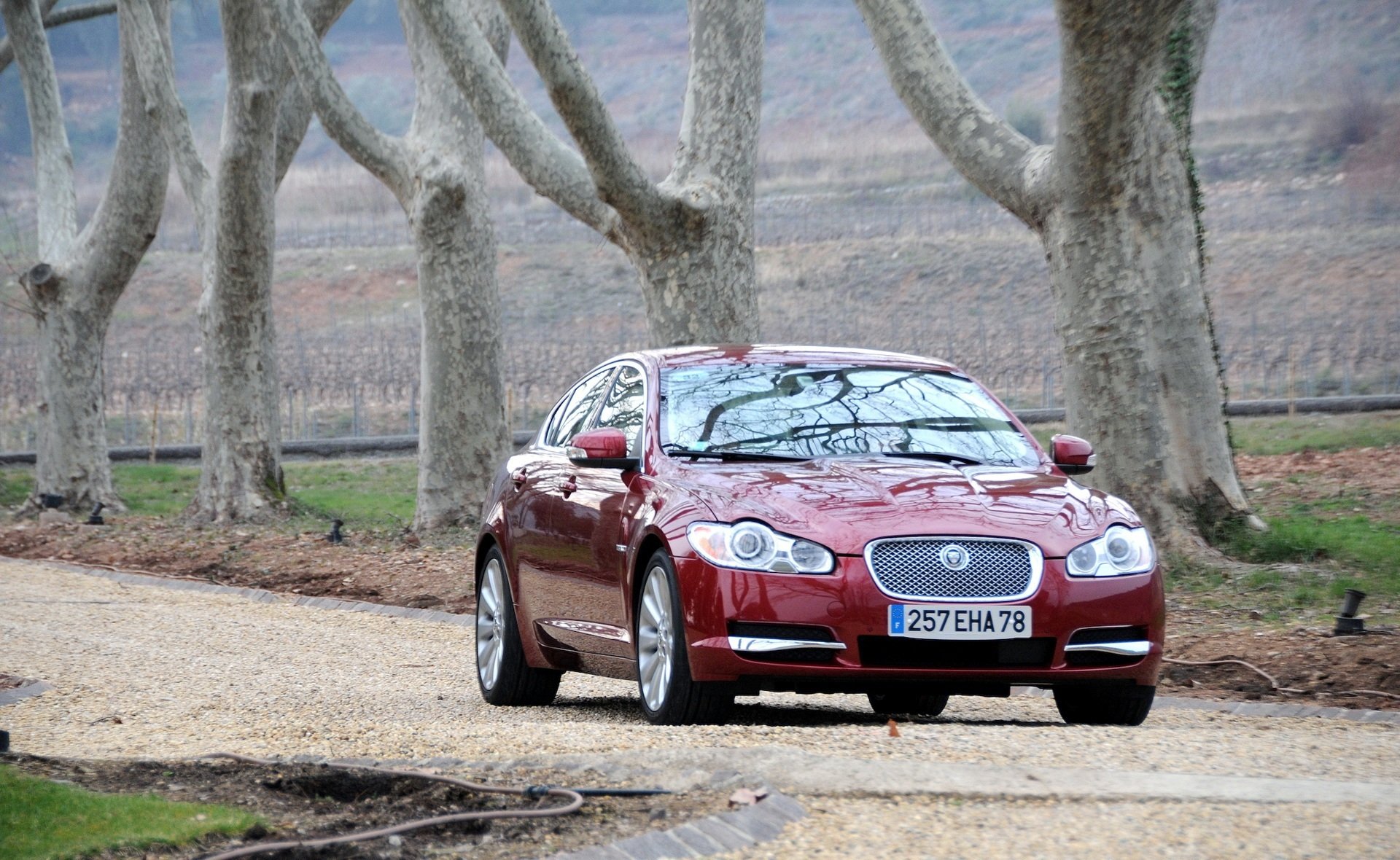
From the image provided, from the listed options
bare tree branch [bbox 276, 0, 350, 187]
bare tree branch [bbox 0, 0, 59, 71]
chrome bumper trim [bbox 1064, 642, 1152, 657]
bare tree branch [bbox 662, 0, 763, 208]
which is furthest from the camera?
bare tree branch [bbox 0, 0, 59, 71]

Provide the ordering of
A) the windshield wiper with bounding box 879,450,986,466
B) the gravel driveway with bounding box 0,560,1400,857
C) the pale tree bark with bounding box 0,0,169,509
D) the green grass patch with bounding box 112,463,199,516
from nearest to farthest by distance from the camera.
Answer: the gravel driveway with bounding box 0,560,1400,857 → the windshield wiper with bounding box 879,450,986,466 → the pale tree bark with bounding box 0,0,169,509 → the green grass patch with bounding box 112,463,199,516

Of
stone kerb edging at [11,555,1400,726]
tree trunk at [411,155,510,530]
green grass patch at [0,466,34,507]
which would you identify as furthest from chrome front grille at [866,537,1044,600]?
green grass patch at [0,466,34,507]

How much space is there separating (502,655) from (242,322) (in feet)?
45.2

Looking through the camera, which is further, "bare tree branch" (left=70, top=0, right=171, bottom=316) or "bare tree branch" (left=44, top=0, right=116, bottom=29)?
"bare tree branch" (left=44, top=0, right=116, bottom=29)

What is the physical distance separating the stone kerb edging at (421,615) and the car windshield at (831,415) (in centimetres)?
152

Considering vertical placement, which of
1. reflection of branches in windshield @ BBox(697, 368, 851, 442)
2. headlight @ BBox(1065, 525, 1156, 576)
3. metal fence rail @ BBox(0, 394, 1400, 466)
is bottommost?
metal fence rail @ BBox(0, 394, 1400, 466)

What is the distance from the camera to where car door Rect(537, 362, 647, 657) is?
800 centimetres

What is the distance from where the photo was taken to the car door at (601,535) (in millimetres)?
7996

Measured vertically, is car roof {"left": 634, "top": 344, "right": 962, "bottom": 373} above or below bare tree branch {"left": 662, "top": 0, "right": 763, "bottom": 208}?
below

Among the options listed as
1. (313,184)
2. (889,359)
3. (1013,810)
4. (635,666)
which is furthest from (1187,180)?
(313,184)

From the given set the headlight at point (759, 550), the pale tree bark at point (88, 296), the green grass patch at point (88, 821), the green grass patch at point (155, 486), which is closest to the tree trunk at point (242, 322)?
the pale tree bark at point (88, 296)

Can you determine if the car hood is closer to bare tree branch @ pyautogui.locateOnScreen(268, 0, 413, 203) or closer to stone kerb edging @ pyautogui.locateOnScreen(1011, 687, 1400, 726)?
stone kerb edging @ pyautogui.locateOnScreen(1011, 687, 1400, 726)

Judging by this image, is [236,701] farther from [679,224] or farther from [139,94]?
[139,94]

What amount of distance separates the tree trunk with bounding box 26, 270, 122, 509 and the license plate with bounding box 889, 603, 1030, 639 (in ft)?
69.7
